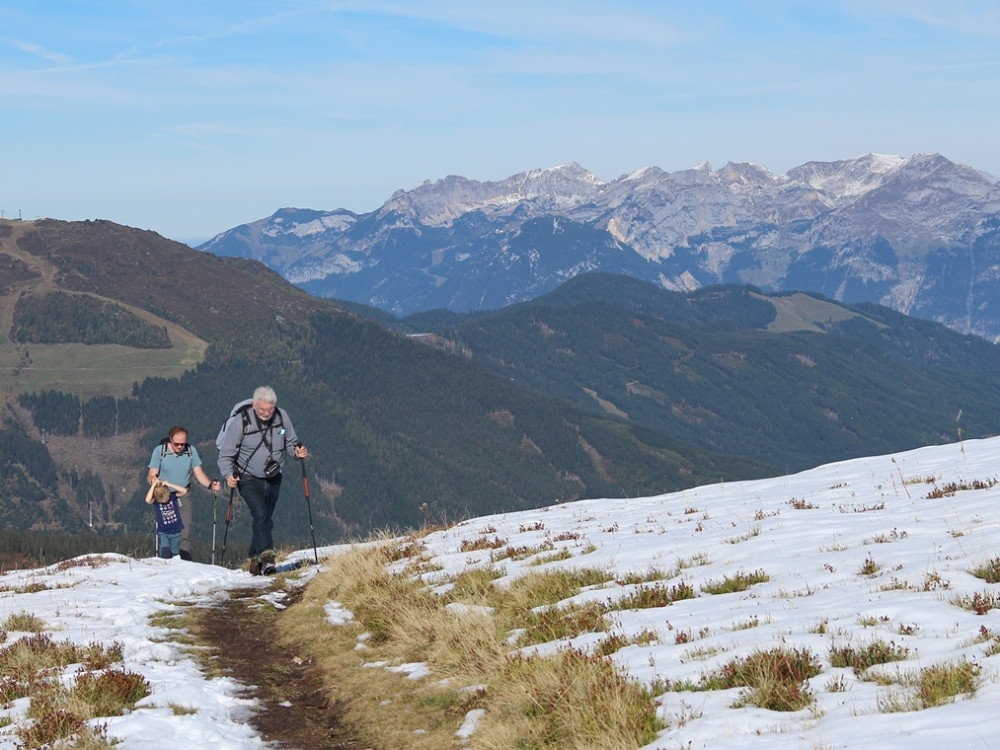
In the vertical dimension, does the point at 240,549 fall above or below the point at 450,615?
below

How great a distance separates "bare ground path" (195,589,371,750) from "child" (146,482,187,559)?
15.9 ft

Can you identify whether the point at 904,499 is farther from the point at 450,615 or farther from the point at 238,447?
the point at 238,447

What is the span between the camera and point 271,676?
12.9 meters

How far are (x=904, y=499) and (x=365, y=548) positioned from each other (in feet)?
37.0

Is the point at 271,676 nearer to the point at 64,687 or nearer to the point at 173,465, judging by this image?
the point at 64,687

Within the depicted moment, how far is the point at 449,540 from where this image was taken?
70.9 feet

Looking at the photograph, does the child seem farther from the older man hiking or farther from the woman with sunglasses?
the older man hiking

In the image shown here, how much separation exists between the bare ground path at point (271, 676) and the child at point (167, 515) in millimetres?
4850

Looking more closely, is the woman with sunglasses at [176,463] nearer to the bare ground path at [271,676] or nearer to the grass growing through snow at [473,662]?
the bare ground path at [271,676]

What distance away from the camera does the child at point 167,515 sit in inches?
871

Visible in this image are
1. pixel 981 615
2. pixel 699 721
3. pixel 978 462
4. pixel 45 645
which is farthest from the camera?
pixel 978 462

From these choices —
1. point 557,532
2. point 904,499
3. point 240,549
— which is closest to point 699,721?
point 904,499

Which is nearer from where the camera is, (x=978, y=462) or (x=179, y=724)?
(x=179, y=724)

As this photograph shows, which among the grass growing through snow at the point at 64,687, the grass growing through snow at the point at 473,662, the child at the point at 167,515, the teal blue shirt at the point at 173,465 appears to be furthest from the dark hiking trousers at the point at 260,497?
the grass growing through snow at the point at 64,687
